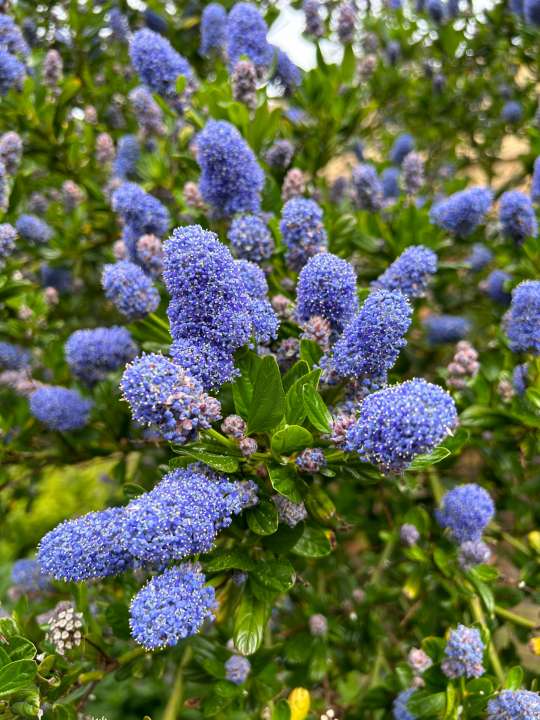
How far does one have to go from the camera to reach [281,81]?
8.71 ft

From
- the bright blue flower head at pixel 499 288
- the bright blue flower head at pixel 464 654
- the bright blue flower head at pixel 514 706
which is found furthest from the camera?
the bright blue flower head at pixel 499 288

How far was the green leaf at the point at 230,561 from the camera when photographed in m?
1.38

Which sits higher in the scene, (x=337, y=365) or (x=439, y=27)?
(x=439, y=27)

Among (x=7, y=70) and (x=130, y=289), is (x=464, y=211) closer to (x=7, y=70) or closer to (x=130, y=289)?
(x=130, y=289)

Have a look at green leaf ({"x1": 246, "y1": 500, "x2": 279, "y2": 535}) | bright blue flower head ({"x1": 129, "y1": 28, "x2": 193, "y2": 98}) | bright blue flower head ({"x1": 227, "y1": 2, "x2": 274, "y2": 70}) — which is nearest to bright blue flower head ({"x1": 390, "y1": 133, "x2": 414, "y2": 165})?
bright blue flower head ({"x1": 227, "y1": 2, "x2": 274, "y2": 70})

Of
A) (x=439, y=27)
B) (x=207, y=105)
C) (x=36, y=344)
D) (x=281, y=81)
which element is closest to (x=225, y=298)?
(x=207, y=105)

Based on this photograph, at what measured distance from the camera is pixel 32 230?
261 cm

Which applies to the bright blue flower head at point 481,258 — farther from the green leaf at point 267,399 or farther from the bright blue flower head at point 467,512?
the green leaf at point 267,399

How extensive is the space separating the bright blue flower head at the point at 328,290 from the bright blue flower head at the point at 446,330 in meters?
1.42

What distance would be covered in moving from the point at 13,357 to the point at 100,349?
2.22ft

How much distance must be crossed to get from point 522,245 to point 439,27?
6.31 feet

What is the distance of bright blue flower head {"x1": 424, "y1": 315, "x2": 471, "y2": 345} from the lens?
2793 millimetres

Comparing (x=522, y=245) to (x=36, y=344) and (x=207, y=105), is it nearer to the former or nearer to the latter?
(x=207, y=105)

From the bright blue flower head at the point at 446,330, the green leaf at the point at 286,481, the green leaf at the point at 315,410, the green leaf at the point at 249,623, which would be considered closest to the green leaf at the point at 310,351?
the green leaf at the point at 315,410
